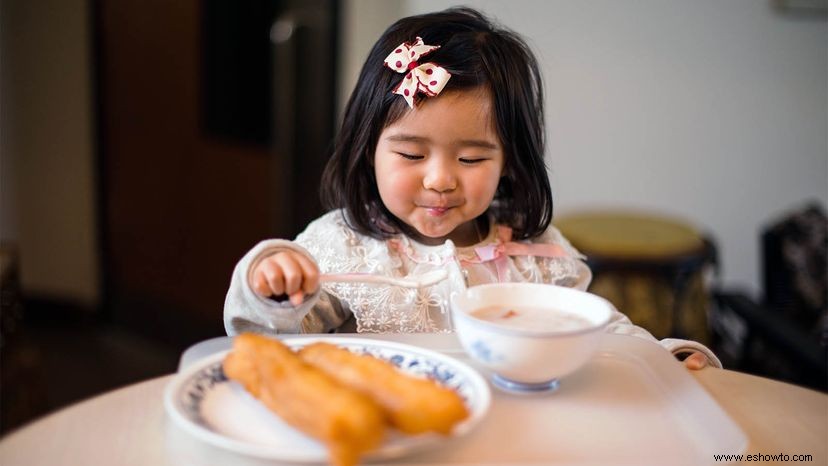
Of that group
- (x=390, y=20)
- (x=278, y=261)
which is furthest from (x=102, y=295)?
(x=278, y=261)

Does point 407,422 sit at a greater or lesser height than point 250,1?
lesser

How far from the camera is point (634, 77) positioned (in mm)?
2504

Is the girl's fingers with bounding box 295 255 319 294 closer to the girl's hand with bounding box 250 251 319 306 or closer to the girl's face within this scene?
the girl's hand with bounding box 250 251 319 306

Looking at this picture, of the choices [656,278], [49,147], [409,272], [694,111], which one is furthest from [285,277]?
[49,147]

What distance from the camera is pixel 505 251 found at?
1.18m

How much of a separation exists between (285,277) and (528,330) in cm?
27

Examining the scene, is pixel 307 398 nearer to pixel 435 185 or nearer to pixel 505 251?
pixel 435 185

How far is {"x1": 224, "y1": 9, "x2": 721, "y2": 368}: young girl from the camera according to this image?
1053 millimetres

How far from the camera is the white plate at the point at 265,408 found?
626 mm

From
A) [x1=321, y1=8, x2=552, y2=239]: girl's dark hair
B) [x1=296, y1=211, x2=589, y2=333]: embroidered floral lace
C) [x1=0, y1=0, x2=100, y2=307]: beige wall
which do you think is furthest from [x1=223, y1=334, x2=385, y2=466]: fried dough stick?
[x1=0, y1=0, x2=100, y2=307]: beige wall

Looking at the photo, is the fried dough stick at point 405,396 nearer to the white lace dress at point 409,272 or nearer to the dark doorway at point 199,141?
the white lace dress at point 409,272

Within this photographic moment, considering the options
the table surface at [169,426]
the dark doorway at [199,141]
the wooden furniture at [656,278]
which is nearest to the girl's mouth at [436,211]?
the table surface at [169,426]

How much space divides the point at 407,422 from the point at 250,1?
214 cm

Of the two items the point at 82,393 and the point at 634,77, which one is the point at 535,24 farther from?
the point at 82,393
